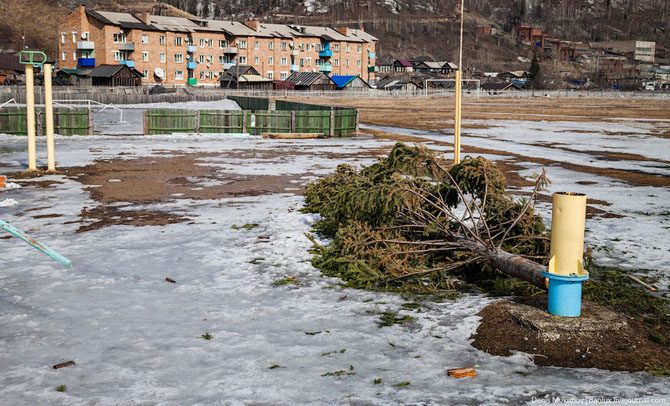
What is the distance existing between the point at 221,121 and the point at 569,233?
32686 mm

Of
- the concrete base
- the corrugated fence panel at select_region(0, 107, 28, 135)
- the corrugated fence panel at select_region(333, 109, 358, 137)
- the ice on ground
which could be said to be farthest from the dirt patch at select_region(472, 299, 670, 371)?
the corrugated fence panel at select_region(0, 107, 28, 135)

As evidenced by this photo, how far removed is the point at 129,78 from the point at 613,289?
102 metres

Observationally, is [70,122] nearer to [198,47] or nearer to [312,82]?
[312,82]

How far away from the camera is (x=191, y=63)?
403 ft

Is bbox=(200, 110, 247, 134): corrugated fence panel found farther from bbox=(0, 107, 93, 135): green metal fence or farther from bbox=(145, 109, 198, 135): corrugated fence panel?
bbox=(0, 107, 93, 135): green metal fence

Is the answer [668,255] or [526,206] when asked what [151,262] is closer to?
[526,206]

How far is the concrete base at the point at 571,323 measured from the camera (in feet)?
22.1

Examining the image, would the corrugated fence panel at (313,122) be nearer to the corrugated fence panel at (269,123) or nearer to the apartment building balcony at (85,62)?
the corrugated fence panel at (269,123)

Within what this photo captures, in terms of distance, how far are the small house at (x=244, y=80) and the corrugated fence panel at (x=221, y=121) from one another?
77.5 m

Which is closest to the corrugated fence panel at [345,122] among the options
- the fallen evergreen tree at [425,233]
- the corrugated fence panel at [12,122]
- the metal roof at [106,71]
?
the corrugated fence panel at [12,122]

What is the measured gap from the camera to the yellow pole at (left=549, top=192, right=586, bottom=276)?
21.9ft

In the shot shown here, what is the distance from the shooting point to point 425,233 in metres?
9.42

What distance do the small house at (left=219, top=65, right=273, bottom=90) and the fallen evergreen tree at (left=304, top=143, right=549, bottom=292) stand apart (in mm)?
106098

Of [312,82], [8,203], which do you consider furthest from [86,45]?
[8,203]
